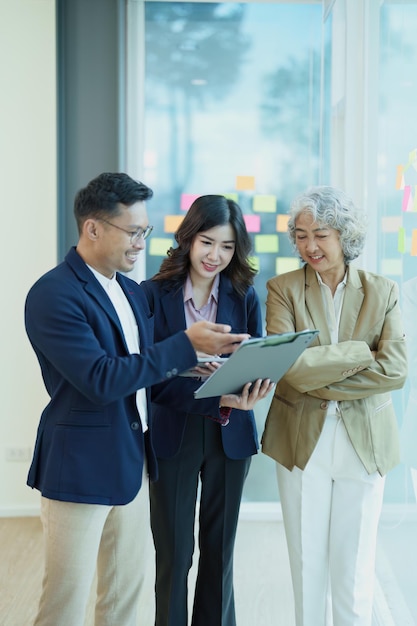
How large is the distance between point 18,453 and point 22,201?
54.4 inches

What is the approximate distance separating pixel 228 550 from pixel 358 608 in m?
0.44

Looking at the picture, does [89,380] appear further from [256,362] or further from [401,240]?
[401,240]

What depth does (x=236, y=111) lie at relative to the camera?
4.08m

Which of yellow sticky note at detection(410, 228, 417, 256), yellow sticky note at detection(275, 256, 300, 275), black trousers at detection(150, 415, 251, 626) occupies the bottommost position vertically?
black trousers at detection(150, 415, 251, 626)

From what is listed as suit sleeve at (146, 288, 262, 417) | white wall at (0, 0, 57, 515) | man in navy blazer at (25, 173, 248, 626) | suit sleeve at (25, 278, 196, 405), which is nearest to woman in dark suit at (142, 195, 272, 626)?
suit sleeve at (146, 288, 262, 417)

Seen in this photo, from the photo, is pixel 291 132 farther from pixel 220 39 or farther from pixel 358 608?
pixel 358 608

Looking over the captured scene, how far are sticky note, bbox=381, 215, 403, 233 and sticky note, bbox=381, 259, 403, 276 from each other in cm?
11

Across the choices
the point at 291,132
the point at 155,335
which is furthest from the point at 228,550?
the point at 291,132

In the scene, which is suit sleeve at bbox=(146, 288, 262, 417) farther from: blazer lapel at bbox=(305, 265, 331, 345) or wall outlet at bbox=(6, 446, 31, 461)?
wall outlet at bbox=(6, 446, 31, 461)

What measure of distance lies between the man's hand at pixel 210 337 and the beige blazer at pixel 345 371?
1.22 ft

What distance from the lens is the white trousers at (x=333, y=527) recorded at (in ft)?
7.42

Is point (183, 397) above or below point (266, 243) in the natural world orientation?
below

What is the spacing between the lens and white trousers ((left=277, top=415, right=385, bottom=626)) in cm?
226

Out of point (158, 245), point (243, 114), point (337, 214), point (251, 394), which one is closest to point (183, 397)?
point (251, 394)
